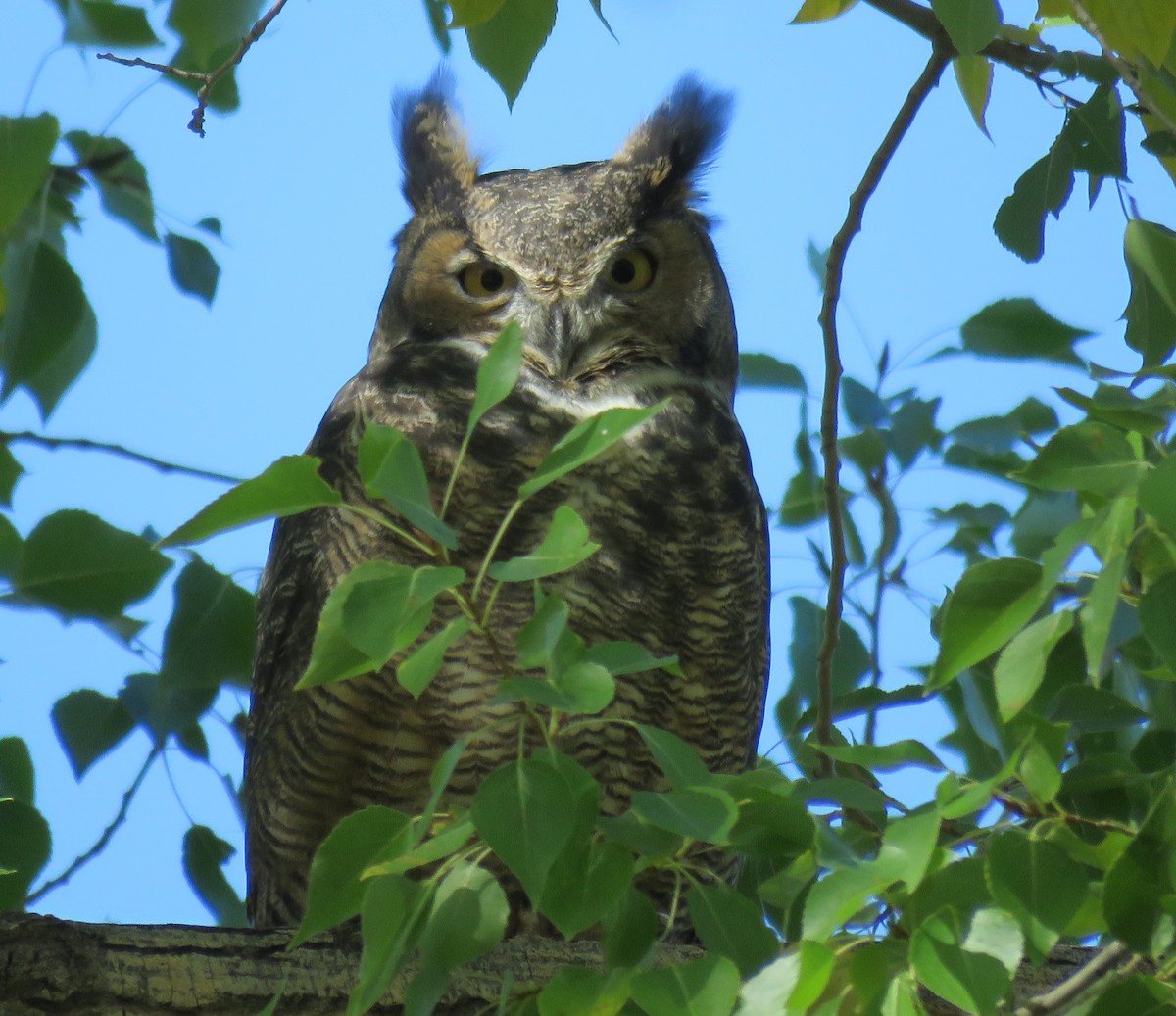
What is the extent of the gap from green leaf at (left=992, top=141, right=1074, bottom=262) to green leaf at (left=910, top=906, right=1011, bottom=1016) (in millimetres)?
928

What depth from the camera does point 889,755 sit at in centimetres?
99

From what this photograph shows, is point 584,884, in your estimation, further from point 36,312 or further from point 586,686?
point 36,312

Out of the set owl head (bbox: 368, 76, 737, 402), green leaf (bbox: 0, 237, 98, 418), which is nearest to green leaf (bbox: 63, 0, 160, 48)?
green leaf (bbox: 0, 237, 98, 418)

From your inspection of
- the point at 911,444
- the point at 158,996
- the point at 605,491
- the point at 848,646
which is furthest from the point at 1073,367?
the point at 158,996

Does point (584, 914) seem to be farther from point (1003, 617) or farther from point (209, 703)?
point (209, 703)

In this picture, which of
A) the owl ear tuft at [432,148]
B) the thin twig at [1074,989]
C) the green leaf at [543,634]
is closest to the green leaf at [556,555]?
the green leaf at [543,634]

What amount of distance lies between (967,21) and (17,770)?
149cm

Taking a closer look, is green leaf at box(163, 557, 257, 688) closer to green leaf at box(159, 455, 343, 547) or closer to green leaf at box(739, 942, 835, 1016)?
green leaf at box(159, 455, 343, 547)

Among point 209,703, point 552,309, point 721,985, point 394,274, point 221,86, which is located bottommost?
point 721,985

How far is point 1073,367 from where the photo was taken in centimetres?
242

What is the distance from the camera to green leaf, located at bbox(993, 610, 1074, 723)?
941 millimetres

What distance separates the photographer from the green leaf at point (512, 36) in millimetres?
1295

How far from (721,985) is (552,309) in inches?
65.1

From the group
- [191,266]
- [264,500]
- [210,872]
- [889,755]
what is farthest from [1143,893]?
[191,266]
